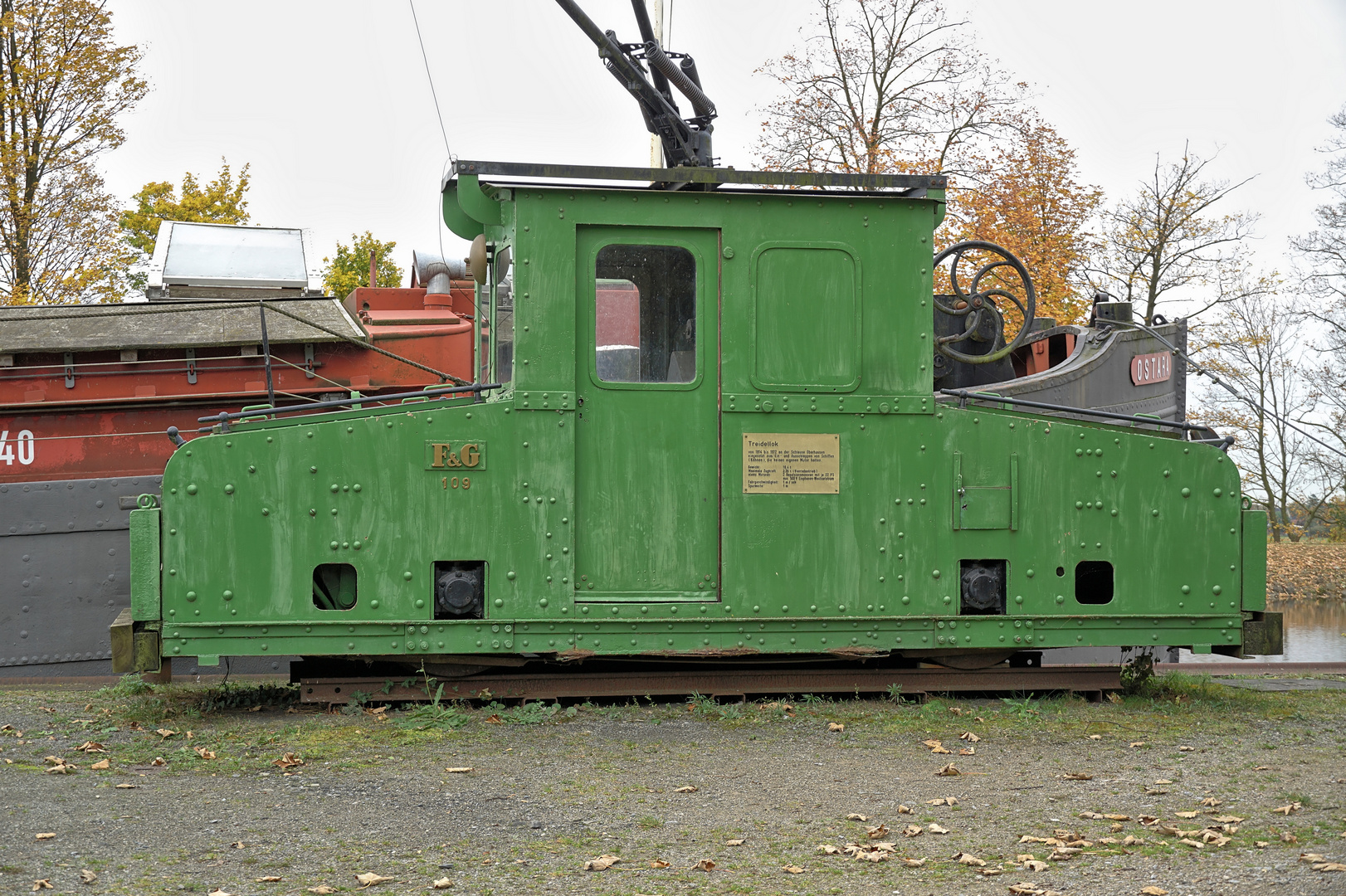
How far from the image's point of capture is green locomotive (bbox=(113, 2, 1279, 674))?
6.46 m

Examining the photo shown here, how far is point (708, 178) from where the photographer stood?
22.1 ft

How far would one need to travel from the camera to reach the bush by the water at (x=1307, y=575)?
23094mm

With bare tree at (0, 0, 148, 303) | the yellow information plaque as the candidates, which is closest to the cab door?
the yellow information plaque

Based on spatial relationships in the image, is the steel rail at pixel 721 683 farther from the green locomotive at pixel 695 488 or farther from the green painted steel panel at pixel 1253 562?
the green painted steel panel at pixel 1253 562

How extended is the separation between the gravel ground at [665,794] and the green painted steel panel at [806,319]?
1.84 metres

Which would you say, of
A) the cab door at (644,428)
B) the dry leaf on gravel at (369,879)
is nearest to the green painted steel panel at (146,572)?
the cab door at (644,428)

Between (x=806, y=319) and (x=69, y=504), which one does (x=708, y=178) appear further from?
(x=69, y=504)

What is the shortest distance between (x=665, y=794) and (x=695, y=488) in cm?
197

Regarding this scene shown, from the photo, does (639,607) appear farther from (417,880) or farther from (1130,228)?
(1130,228)

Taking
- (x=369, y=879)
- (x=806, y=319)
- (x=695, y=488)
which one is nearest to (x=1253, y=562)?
(x=806, y=319)

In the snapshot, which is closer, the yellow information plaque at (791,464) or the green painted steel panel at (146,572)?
the green painted steel panel at (146,572)

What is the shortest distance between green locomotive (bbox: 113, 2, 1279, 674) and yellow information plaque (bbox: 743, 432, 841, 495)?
2cm

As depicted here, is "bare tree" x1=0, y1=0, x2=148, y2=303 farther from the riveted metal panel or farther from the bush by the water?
the bush by the water

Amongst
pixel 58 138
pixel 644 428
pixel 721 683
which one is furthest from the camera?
pixel 58 138
